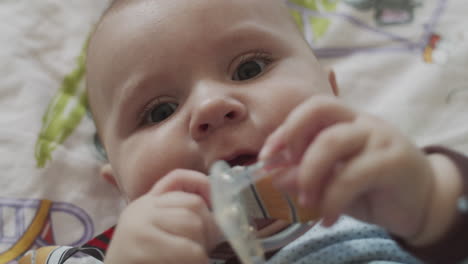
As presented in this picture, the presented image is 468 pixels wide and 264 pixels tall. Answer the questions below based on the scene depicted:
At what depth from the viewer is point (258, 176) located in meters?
0.56

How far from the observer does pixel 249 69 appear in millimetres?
839

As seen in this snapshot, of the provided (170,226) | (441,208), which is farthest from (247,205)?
(441,208)

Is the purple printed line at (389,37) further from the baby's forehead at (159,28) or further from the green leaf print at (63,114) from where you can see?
the green leaf print at (63,114)

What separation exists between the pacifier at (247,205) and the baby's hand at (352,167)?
0.04 metres

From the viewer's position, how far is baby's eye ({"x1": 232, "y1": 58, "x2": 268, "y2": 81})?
2.72ft

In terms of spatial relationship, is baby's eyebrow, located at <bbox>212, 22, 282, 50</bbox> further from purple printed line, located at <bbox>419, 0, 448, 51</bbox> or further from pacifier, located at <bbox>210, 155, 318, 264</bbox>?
purple printed line, located at <bbox>419, 0, 448, 51</bbox>

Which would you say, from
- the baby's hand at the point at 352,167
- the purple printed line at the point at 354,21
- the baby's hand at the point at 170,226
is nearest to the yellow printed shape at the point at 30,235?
the baby's hand at the point at 170,226

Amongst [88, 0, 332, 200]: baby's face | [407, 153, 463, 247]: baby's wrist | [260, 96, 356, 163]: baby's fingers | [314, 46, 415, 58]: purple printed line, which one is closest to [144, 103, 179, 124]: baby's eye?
[88, 0, 332, 200]: baby's face

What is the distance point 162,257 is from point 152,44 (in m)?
0.40

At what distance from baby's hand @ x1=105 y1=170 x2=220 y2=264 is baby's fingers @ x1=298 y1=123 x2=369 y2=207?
16 cm

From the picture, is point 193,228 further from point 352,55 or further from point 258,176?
point 352,55

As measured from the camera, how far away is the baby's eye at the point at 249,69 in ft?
2.72

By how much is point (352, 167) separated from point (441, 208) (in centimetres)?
13

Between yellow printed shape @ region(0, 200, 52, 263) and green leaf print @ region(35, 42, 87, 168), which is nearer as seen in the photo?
yellow printed shape @ region(0, 200, 52, 263)
